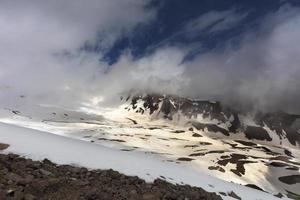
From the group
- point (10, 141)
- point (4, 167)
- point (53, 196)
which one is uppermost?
point (10, 141)

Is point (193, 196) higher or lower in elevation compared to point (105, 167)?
lower

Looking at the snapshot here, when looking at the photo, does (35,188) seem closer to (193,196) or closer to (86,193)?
(86,193)

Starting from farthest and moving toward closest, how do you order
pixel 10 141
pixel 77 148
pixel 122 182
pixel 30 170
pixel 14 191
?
pixel 77 148 → pixel 10 141 → pixel 122 182 → pixel 30 170 → pixel 14 191

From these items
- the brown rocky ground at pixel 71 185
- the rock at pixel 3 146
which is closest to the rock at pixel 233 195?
the brown rocky ground at pixel 71 185

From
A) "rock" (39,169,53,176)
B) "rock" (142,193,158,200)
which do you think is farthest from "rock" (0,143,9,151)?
"rock" (142,193,158,200)

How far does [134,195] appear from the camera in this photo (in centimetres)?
1820

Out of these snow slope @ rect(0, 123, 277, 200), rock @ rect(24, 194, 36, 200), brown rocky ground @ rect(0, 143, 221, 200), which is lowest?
rock @ rect(24, 194, 36, 200)

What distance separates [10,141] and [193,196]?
A: 387 inches

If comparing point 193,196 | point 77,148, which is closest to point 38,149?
point 77,148

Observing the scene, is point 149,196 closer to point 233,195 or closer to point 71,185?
point 71,185

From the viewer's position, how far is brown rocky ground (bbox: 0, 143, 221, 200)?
52.0 feet

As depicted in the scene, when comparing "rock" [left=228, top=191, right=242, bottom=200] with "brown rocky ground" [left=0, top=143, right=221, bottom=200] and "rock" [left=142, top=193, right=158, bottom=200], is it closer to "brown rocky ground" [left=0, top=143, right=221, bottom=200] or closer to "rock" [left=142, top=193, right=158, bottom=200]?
"brown rocky ground" [left=0, top=143, right=221, bottom=200]

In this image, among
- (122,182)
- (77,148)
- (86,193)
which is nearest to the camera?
(86,193)

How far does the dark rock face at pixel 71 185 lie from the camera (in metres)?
15.9
